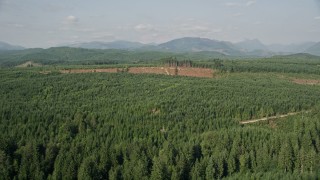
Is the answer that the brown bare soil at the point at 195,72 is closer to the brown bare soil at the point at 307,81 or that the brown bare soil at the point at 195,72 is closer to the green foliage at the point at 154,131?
the brown bare soil at the point at 307,81

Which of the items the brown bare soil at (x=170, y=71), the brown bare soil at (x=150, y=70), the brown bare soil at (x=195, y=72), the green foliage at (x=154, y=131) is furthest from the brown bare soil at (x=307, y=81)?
the brown bare soil at (x=150, y=70)

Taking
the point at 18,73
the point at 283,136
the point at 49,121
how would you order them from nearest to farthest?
the point at 283,136 < the point at 49,121 < the point at 18,73

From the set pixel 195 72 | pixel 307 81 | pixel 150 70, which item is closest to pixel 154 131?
pixel 195 72

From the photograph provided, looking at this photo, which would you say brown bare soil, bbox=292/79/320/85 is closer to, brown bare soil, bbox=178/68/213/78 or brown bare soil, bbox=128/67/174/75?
brown bare soil, bbox=178/68/213/78

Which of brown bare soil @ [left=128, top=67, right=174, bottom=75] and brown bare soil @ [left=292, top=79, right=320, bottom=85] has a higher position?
brown bare soil @ [left=128, top=67, right=174, bottom=75]

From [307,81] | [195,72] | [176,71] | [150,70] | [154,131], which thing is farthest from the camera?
[150,70]

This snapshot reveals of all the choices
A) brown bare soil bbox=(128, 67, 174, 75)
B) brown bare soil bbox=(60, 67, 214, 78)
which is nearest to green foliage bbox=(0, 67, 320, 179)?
brown bare soil bbox=(60, 67, 214, 78)

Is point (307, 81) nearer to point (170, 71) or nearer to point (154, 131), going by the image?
point (170, 71)

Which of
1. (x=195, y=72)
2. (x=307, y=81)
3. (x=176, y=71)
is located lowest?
(x=307, y=81)

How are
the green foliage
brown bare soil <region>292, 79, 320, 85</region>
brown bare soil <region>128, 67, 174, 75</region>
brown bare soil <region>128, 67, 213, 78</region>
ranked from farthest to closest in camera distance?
brown bare soil <region>128, 67, 174, 75</region> < brown bare soil <region>128, 67, 213, 78</region> < brown bare soil <region>292, 79, 320, 85</region> < the green foliage

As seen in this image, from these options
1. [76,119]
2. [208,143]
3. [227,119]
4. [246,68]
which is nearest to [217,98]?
[227,119]

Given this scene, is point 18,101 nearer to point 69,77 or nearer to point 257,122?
point 69,77
